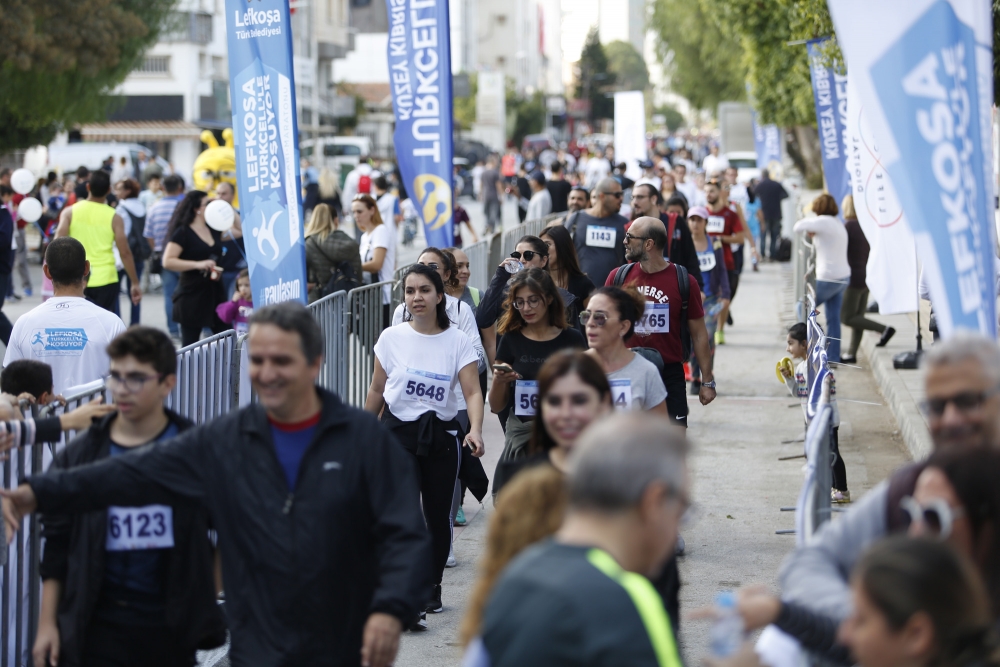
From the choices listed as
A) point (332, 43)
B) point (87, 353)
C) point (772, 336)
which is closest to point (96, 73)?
point (772, 336)

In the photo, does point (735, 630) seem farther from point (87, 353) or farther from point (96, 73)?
point (96, 73)

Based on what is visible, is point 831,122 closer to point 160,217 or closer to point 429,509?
point 160,217

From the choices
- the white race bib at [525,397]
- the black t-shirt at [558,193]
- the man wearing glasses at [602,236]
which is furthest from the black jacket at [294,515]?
the black t-shirt at [558,193]

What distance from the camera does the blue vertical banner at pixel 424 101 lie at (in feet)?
34.0

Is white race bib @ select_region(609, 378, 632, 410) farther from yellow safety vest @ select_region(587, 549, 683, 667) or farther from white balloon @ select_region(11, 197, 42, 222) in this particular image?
white balloon @ select_region(11, 197, 42, 222)

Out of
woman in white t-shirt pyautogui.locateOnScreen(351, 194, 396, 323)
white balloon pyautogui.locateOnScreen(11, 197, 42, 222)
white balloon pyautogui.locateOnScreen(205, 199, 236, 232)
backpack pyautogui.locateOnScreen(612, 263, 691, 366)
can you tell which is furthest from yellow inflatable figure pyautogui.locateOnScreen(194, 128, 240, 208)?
backpack pyautogui.locateOnScreen(612, 263, 691, 366)

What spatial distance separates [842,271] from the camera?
42.2ft

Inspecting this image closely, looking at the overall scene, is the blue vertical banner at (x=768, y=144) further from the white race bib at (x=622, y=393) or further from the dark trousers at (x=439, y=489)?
the white race bib at (x=622, y=393)

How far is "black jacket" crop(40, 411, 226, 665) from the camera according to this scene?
3.90 meters

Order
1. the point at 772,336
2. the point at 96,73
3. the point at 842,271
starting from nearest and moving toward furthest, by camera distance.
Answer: the point at 842,271
the point at 772,336
the point at 96,73

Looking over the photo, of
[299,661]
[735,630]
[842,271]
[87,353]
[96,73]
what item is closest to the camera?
[735,630]

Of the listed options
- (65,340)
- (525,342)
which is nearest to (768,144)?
(525,342)

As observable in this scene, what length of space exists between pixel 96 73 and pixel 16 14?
462 centimetres

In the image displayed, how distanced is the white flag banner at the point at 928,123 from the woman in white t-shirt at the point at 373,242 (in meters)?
8.30
